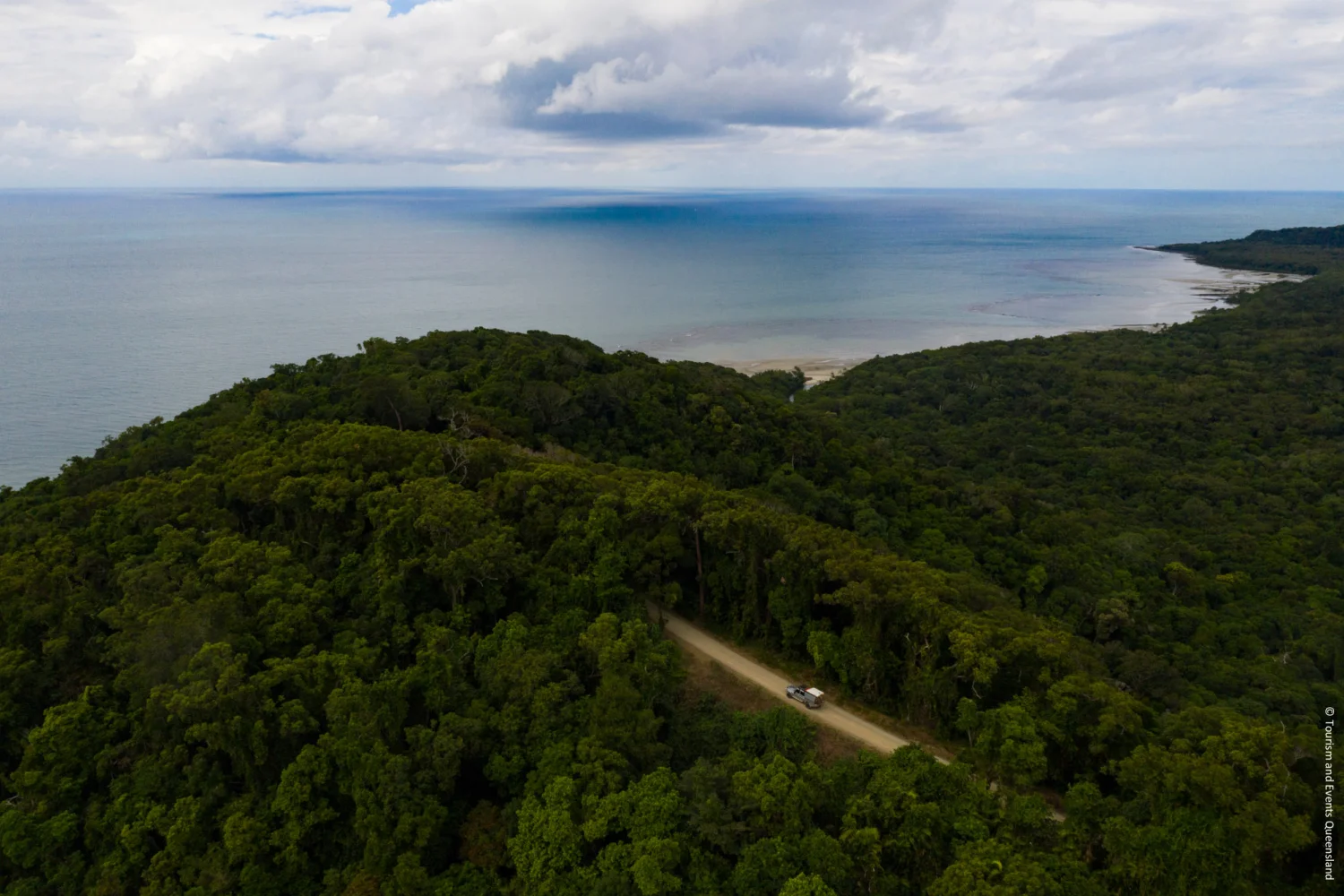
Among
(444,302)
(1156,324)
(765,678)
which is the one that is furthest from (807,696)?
(1156,324)

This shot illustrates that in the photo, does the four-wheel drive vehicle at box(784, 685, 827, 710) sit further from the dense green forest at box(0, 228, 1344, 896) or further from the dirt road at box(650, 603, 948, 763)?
the dense green forest at box(0, 228, 1344, 896)

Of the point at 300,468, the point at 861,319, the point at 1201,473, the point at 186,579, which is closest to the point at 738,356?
the point at 861,319

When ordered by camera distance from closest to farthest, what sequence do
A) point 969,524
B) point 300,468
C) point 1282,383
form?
point 300,468, point 969,524, point 1282,383

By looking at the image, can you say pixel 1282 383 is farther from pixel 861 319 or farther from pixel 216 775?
pixel 216 775

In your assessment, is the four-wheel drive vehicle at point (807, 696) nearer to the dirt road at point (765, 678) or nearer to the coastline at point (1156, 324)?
the dirt road at point (765, 678)

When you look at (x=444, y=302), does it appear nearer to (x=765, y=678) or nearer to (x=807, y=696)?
(x=765, y=678)

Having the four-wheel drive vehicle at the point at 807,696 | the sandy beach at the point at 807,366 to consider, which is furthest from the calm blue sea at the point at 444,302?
the four-wheel drive vehicle at the point at 807,696
